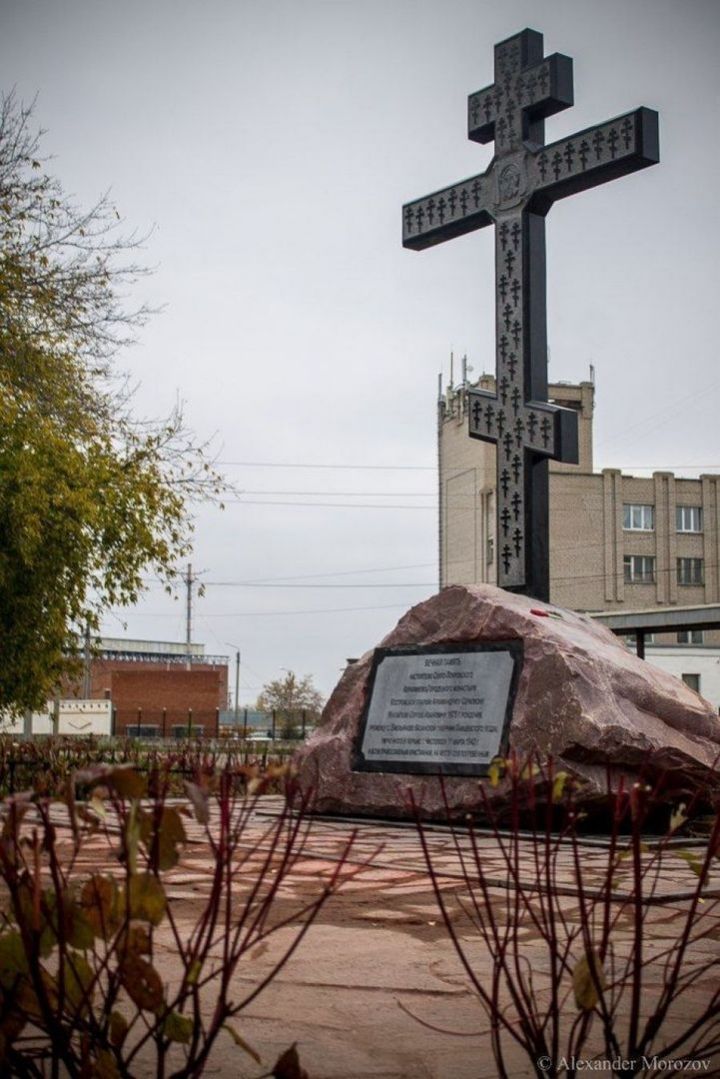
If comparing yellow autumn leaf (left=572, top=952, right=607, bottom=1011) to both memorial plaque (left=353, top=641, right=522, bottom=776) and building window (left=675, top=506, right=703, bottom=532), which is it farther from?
building window (left=675, top=506, right=703, bottom=532)

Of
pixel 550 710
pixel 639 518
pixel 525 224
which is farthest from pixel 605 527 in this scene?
pixel 550 710

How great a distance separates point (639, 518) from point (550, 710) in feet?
153

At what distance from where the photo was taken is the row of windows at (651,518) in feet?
177

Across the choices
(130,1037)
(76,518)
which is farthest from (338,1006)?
(76,518)

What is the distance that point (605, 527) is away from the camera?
2098 inches

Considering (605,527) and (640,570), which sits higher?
(605,527)

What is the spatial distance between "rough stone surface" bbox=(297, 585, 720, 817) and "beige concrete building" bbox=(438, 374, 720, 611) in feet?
139

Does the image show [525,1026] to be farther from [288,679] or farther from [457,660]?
[288,679]

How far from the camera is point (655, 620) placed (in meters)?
18.8

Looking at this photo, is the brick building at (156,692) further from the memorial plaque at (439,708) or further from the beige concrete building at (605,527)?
the memorial plaque at (439,708)

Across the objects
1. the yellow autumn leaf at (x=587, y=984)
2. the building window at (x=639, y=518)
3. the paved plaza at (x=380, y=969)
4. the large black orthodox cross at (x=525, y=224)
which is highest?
the building window at (x=639, y=518)

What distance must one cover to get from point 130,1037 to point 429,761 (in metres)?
6.57

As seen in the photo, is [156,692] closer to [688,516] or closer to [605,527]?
[605,527]

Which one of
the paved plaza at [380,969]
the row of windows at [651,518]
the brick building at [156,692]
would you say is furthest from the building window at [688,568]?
the paved plaza at [380,969]
